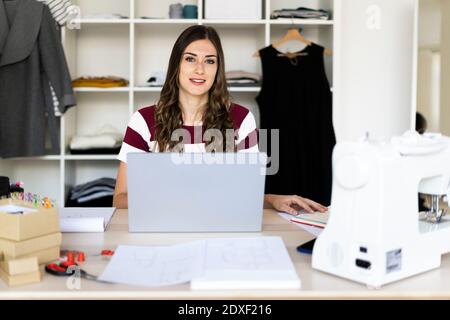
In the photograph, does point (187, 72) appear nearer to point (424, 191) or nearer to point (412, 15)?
point (424, 191)

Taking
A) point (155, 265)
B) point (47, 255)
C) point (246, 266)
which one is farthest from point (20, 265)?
point (246, 266)

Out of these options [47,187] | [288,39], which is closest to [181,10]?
[288,39]

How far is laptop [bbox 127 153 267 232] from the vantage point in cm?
135

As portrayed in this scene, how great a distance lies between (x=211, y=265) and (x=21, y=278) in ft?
1.21

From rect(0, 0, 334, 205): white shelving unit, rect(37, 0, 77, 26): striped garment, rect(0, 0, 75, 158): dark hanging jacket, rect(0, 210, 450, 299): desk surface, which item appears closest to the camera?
rect(0, 210, 450, 299): desk surface

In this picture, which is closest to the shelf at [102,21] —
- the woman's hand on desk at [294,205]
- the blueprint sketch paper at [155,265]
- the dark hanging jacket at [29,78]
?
the dark hanging jacket at [29,78]

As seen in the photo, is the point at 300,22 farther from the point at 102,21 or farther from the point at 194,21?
the point at 102,21

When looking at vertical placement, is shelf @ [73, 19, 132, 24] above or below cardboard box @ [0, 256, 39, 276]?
above

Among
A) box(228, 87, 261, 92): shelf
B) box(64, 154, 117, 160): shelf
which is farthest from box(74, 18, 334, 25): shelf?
box(64, 154, 117, 160): shelf

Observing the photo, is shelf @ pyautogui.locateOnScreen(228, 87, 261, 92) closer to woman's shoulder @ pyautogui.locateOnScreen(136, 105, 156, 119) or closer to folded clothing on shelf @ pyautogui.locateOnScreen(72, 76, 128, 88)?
folded clothing on shelf @ pyautogui.locateOnScreen(72, 76, 128, 88)

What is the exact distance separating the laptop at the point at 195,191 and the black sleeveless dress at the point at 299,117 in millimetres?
1762

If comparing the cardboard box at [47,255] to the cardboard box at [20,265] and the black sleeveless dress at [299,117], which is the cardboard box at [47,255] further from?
the black sleeveless dress at [299,117]

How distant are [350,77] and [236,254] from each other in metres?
2.74

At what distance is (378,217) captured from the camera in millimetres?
1074
